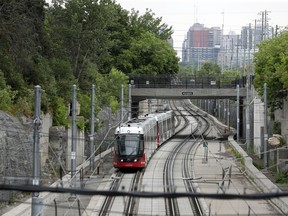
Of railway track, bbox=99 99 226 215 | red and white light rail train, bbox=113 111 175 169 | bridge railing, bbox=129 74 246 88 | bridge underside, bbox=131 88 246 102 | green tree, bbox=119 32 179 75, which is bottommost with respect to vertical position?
railway track, bbox=99 99 226 215

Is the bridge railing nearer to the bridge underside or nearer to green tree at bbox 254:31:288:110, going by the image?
the bridge underside

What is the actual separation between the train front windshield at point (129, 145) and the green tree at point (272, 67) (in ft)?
32.4

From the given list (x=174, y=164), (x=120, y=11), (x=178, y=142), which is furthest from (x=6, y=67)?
(x=120, y=11)

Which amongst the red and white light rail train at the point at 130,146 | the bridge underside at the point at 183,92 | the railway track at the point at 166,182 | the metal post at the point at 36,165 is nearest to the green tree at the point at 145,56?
the bridge underside at the point at 183,92

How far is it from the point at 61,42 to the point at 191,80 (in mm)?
20128

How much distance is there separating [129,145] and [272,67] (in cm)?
1288

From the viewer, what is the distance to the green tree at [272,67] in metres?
34.0

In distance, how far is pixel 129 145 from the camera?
2678 cm

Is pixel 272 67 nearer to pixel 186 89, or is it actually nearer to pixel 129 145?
pixel 129 145

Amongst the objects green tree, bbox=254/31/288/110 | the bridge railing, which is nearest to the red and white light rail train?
green tree, bbox=254/31/288/110

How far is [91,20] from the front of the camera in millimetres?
35875

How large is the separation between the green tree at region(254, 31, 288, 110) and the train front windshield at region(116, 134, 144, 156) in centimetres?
987

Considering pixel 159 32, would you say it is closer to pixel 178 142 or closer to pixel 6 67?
pixel 178 142

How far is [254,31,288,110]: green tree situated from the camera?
34000 millimetres
